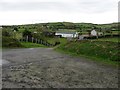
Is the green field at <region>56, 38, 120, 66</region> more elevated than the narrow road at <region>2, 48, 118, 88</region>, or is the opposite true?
the green field at <region>56, 38, 120, 66</region>

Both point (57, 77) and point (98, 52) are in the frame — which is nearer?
point (57, 77)

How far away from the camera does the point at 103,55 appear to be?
→ 61.0ft

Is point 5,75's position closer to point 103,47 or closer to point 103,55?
point 103,55

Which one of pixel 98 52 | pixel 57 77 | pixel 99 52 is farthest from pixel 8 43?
pixel 57 77

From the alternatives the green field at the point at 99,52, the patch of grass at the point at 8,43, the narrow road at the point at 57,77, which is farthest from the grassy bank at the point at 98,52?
the patch of grass at the point at 8,43

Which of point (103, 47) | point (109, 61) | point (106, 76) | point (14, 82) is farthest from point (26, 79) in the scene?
point (103, 47)

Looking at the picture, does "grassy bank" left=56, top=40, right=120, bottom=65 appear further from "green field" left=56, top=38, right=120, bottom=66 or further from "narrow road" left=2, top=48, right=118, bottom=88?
"narrow road" left=2, top=48, right=118, bottom=88

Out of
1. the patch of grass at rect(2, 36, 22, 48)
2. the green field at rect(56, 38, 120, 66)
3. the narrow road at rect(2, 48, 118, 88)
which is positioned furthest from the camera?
the patch of grass at rect(2, 36, 22, 48)

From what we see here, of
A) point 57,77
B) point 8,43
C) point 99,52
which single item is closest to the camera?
point 57,77

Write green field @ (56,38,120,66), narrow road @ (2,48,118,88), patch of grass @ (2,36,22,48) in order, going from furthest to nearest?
1. patch of grass @ (2,36,22,48)
2. green field @ (56,38,120,66)
3. narrow road @ (2,48,118,88)

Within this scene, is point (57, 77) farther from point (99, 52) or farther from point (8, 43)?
point (8, 43)

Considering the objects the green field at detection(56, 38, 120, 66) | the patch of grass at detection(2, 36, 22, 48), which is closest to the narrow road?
the green field at detection(56, 38, 120, 66)

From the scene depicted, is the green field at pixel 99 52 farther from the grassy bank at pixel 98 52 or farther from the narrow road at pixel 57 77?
the narrow road at pixel 57 77

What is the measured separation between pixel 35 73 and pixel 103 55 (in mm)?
8083
